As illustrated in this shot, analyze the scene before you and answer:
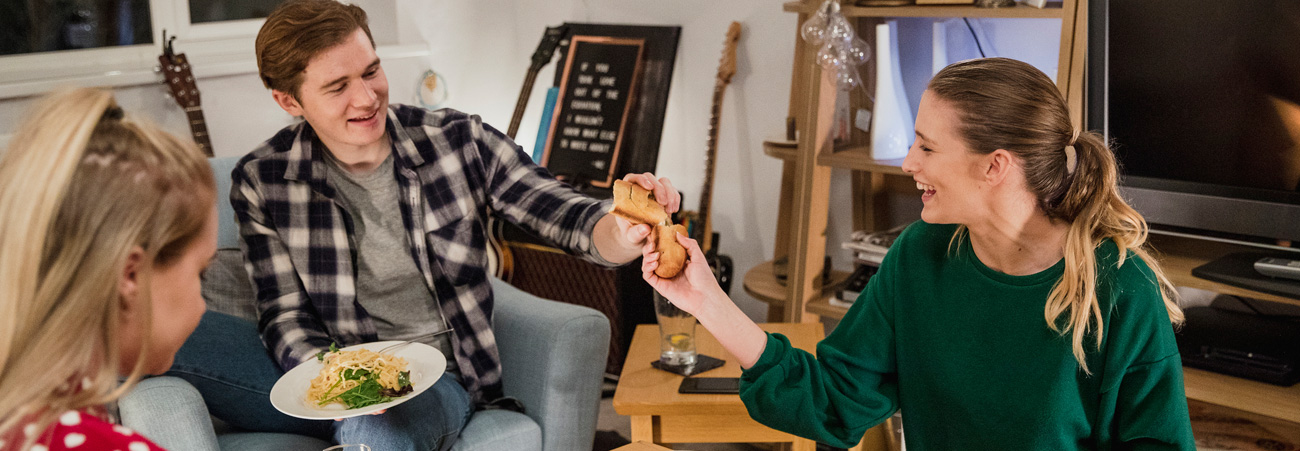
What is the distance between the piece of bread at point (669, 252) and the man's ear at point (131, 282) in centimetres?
70

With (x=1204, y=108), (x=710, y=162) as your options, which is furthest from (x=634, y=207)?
(x=710, y=162)

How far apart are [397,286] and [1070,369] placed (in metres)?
1.22

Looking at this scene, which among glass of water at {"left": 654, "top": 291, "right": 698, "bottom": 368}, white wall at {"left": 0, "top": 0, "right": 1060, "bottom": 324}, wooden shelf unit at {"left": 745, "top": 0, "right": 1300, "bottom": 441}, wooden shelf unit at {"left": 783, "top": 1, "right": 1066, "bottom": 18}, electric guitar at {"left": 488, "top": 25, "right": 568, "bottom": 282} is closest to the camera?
glass of water at {"left": 654, "top": 291, "right": 698, "bottom": 368}

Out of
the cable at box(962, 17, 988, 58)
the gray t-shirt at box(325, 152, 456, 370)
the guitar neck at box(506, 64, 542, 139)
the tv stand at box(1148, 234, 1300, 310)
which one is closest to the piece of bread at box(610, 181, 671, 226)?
the gray t-shirt at box(325, 152, 456, 370)

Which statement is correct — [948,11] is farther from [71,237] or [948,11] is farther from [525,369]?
[71,237]

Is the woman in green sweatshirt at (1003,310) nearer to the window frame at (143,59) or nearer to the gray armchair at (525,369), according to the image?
the gray armchair at (525,369)

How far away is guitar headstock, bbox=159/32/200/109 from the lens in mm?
2590

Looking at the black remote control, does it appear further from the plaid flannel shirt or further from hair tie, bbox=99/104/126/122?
→ hair tie, bbox=99/104/126/122

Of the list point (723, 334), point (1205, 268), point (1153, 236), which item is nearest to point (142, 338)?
point (723, 334)

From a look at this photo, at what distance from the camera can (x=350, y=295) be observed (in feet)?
6.08

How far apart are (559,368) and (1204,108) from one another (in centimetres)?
141

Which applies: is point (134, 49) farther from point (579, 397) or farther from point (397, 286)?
point (579, 397)

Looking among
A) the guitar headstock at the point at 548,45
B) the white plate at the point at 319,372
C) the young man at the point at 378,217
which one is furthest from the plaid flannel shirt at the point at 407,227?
the guitar headstock at the point at 548,45

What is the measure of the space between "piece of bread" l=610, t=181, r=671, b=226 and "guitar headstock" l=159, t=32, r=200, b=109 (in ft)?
5.70
